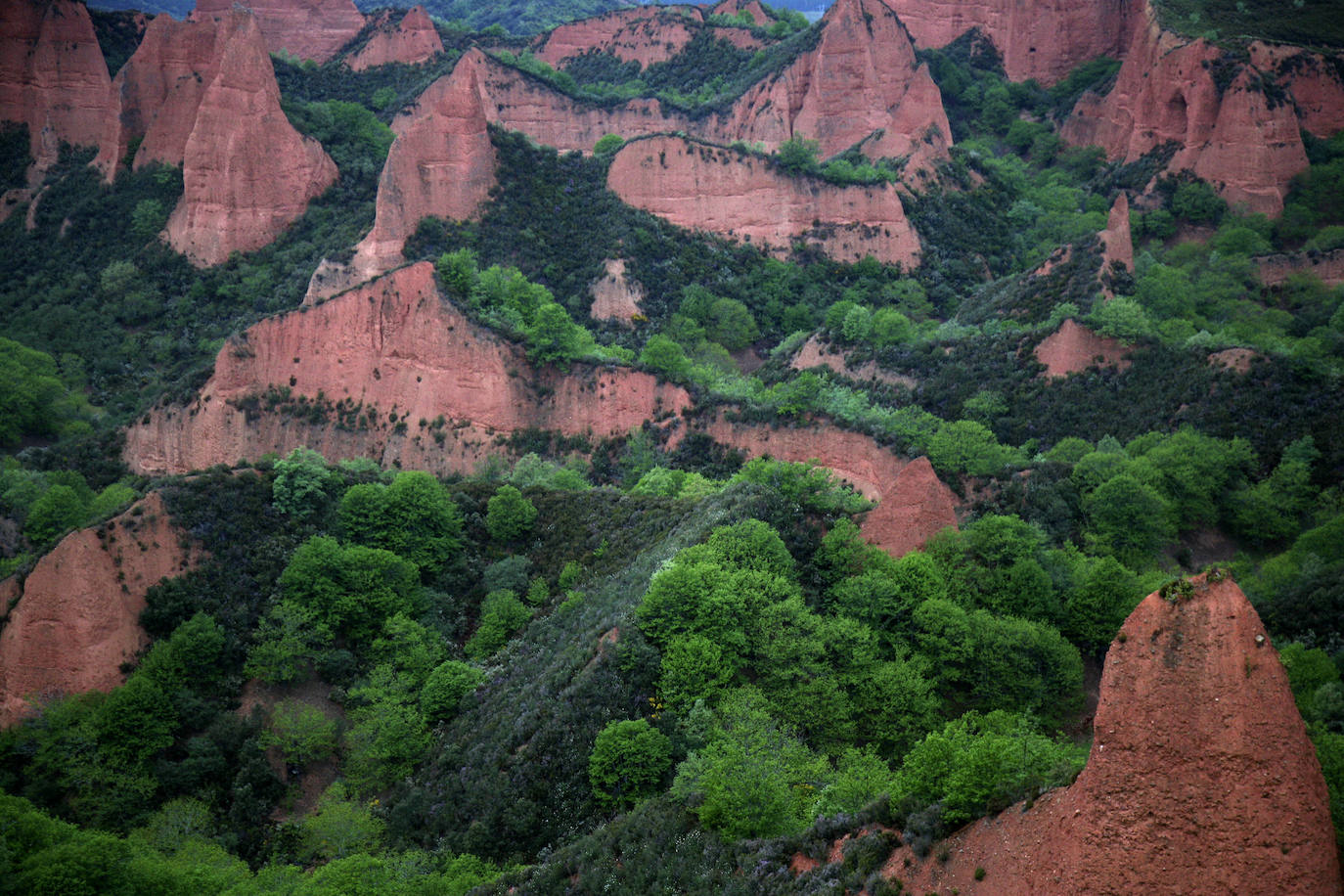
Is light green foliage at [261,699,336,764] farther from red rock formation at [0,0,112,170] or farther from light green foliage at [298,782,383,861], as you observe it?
red rock formation at [0,0,112,170]

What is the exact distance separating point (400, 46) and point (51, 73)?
97.4 feet

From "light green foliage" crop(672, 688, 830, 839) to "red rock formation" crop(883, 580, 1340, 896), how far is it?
7.71m

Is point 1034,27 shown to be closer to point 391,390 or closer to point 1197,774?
point 391,390

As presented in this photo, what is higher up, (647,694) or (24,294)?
(24,294)

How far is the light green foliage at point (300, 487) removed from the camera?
142 feet

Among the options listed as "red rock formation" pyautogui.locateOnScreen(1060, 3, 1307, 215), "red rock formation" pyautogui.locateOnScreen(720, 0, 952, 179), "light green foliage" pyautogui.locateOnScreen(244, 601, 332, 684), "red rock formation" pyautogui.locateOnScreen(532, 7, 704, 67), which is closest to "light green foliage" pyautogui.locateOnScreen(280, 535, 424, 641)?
"light green foliage" pyautogui.locateOnScreen(244, 601, 332, 684)

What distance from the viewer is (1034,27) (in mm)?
107062

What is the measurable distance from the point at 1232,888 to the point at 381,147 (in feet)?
255

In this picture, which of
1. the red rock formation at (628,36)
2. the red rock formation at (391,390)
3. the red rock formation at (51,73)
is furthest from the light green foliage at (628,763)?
the red rock formation at (628,36)

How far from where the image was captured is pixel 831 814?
2423 centimetres

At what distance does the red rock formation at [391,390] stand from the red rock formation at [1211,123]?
43.7 m

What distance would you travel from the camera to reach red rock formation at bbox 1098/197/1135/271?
64.9 metres

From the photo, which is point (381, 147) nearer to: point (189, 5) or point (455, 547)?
point (455, 547)

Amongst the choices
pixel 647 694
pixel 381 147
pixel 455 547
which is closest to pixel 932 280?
pixel 381 147
